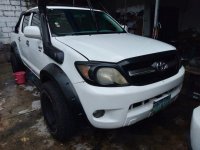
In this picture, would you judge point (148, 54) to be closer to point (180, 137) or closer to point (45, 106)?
point (180, 137)

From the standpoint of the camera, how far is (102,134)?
271 cm

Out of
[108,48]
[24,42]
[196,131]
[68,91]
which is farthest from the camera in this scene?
[24,42]

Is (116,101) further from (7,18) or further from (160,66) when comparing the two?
(7,18)

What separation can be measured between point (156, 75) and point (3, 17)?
6.94m

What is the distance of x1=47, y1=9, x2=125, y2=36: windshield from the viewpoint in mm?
2921

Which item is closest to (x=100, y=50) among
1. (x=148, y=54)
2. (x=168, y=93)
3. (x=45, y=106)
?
(x=148, y=54)

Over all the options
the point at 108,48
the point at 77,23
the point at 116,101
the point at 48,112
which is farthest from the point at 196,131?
the point at 77,23

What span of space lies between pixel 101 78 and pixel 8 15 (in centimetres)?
682

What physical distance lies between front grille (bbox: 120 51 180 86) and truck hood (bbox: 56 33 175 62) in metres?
0.07

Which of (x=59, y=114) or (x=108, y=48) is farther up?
(x=108, y=48)

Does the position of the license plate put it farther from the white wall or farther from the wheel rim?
the white wall

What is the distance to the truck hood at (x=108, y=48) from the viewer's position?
2.11 metres

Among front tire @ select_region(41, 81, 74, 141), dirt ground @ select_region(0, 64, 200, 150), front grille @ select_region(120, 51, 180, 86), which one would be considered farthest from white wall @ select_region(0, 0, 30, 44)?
front grille @ select_region(120, 51, 180, 86)

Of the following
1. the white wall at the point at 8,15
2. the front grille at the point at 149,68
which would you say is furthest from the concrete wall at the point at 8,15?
the front grille at the point at 149,68
